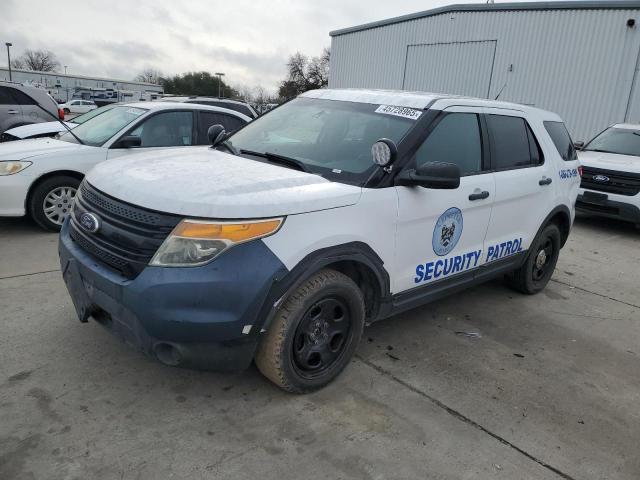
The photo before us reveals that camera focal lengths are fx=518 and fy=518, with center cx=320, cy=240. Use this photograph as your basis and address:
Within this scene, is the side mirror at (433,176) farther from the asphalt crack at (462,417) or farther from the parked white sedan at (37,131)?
the parked white sedan at (37,131)

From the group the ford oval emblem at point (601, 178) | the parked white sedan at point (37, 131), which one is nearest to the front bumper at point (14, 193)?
the parked white sedan at point (37, 131)

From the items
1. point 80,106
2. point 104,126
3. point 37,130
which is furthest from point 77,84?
point 104,126

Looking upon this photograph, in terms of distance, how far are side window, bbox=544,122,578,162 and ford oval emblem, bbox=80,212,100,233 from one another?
4.11 metres

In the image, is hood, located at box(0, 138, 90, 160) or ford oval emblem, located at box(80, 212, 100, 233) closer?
ford oval emblem, located at box(80, 212, 100, 233)

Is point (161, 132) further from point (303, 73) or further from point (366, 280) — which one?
point (303, 73)

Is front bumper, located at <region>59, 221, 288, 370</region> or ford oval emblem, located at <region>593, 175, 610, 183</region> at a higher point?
ford oval emblem, located at <region>593, 175, 610, 183</region>

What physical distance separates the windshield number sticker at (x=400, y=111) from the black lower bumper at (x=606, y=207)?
6.37m

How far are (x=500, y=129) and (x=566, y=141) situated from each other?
1.48 meters

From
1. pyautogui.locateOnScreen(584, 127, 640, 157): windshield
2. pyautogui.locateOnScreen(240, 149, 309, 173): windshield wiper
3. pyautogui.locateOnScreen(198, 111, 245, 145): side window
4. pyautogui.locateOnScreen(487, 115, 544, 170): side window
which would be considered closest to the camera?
pyautogui.locateOnScreen(240, 149, 309, 173): windshield wiper

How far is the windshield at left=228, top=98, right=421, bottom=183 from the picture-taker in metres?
3.36

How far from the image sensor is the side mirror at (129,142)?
615 cm

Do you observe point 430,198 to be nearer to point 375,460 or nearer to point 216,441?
point 375,460

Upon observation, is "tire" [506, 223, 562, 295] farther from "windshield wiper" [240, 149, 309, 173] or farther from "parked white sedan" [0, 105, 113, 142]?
"parked white sedan" [0, 105, 113, 142]

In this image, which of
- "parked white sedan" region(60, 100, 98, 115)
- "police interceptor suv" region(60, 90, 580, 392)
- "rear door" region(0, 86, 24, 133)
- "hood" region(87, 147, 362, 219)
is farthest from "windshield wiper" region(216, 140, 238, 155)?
"parked white sedan" region(60, 100, 98, 115)
